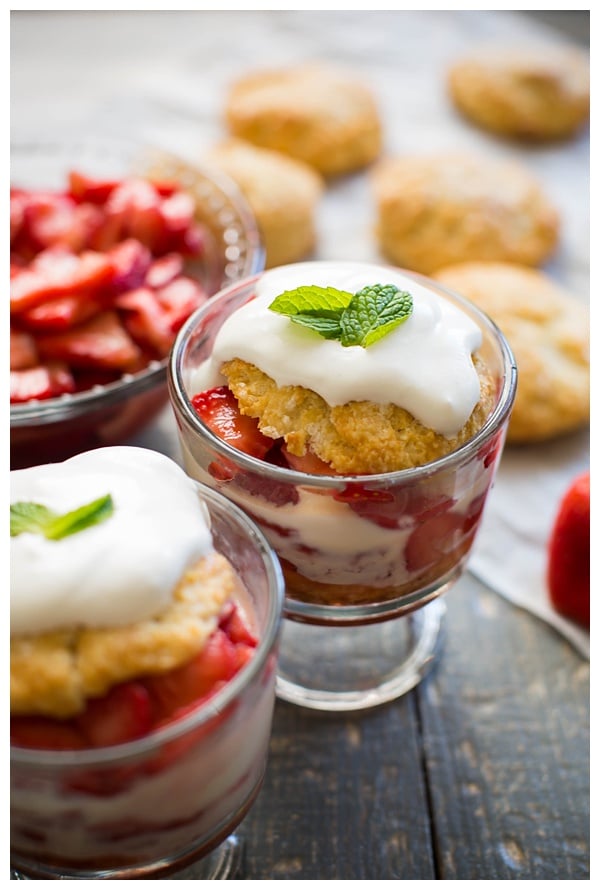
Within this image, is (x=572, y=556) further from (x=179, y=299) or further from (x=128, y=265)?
(x=128, y=265)

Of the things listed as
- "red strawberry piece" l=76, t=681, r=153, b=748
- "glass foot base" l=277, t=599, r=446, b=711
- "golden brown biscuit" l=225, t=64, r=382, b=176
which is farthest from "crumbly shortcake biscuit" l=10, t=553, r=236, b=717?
"golden brown biscuit" l=225, t=64, r=382, b=176

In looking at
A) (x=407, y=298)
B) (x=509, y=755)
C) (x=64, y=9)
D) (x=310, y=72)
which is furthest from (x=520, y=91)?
(x=509, y=755)

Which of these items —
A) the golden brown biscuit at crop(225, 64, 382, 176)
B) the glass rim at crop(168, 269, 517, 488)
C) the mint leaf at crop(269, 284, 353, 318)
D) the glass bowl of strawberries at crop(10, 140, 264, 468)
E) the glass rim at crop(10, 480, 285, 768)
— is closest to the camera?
the glass rim at crop(10, 480, 285, 768)

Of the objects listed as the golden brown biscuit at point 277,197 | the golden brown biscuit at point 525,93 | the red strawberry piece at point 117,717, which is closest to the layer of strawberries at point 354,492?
the red strawberry piece at point 117,717

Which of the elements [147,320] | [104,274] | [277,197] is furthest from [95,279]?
[277,197]

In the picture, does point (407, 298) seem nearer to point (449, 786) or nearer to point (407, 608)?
point (407, 608)

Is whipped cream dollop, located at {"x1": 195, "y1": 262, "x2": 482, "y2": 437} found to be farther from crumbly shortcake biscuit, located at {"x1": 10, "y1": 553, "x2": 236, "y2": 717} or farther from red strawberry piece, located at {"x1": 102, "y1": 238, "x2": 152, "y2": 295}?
red strawberry piece, located at {"x1": 102, "y1": 238, "x2": 152, "y2": 295}
